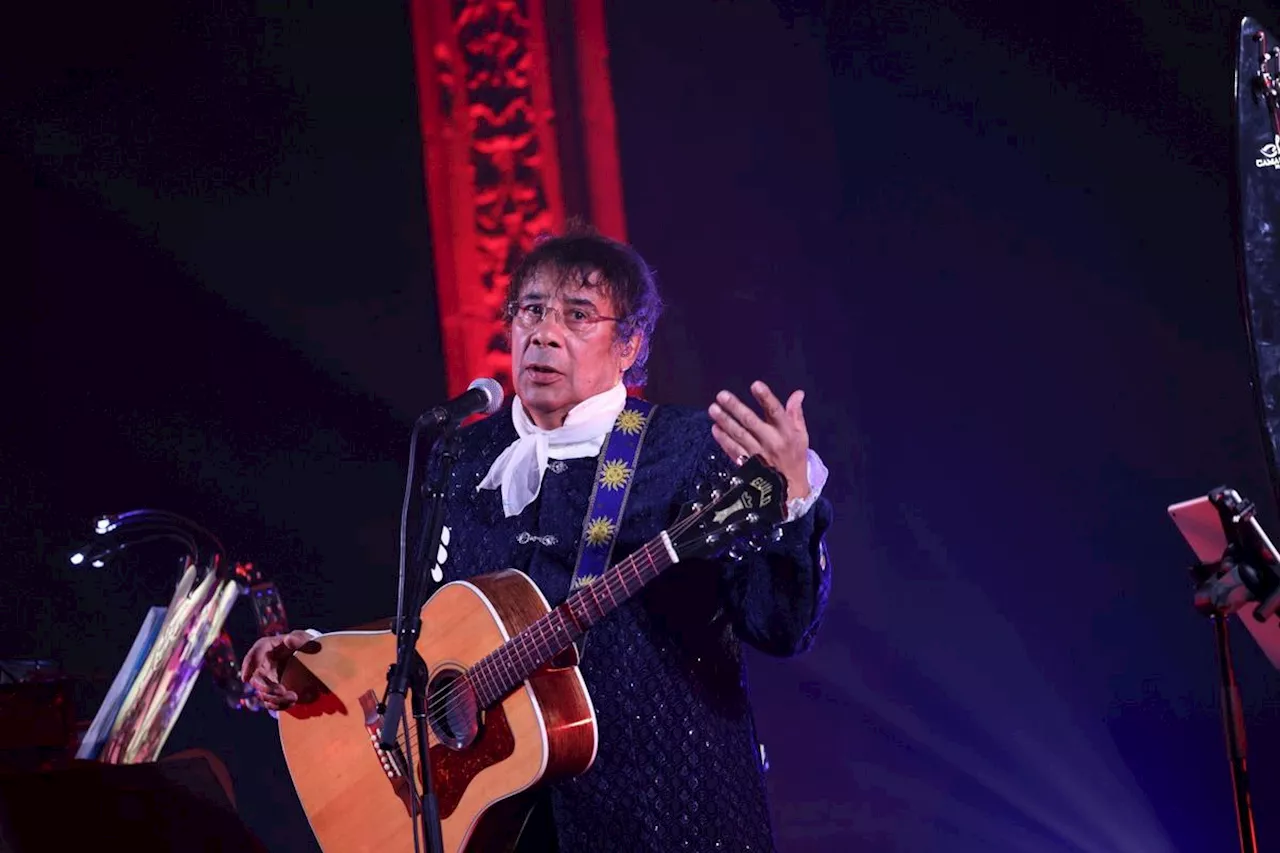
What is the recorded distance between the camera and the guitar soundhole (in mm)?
2639

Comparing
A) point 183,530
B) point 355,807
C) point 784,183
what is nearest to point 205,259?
point 183,530

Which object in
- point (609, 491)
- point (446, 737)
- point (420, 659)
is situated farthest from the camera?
point (609, 491)

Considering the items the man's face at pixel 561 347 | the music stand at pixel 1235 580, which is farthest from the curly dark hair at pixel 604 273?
the music stand at pixel 1235 580

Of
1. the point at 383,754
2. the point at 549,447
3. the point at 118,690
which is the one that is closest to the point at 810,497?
the point at 549,447

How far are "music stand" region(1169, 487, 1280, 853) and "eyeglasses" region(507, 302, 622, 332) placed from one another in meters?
1.41

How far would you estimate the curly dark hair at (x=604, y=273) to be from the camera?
3.12 metres

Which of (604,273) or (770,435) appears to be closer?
(770,435)

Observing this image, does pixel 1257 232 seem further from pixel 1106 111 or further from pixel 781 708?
pixel 781 708

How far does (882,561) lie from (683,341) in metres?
0.94

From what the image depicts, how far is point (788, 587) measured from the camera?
8.53ft

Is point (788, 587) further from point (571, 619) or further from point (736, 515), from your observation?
point (571, 619)

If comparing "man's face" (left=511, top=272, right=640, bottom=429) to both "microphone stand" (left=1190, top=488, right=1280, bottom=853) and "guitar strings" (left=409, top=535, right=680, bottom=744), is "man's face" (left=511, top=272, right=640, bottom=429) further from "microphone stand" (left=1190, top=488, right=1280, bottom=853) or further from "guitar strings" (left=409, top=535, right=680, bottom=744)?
Answer: "microphone stand" (left=1190, top=488, right=1280, bottom=853)

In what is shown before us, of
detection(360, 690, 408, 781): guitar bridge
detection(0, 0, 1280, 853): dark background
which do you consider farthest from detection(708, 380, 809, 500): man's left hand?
detection(0, 0, 1280, 853): dark background

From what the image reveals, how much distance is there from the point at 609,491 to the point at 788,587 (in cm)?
49
